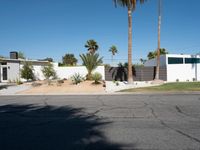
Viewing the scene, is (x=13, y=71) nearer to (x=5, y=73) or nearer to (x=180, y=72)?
(x=5, y=73)

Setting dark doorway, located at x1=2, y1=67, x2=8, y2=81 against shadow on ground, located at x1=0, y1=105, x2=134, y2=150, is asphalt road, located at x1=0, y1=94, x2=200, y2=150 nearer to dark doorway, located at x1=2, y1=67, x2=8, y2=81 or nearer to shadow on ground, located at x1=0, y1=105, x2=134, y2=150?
shadow on ground, located at x1=0, y1=105, x2=134, y2=150

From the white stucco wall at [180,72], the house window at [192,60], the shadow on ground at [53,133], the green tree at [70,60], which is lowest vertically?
the shadow on ground at [53,133]

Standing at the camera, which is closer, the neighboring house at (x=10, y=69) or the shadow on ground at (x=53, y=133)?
the shadow on ground at (x=53, y=133)

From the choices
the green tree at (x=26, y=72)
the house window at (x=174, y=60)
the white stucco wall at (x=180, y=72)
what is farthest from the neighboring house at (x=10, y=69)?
the house window at (x=174, y=60)

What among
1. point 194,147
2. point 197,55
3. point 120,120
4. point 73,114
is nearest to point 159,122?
point 120,120

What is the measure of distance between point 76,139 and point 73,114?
3.87m

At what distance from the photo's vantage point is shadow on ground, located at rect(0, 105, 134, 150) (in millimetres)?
6090

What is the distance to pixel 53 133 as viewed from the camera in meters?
7.30

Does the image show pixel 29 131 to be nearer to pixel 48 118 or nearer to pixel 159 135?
pixel 48 118

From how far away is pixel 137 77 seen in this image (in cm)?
3462

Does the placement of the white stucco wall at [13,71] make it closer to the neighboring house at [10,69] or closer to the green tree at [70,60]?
the neighboring house at [10,69]

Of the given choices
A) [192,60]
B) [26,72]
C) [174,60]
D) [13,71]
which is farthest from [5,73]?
[192,60]

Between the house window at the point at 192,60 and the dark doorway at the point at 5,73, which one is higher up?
the house window at the point at 192,60

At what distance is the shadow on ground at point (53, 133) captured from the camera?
20.0ft
